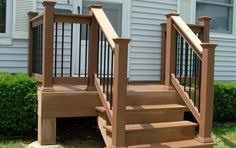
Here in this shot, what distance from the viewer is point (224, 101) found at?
7.47 meters

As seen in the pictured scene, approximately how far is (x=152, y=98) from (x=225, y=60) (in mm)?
3867

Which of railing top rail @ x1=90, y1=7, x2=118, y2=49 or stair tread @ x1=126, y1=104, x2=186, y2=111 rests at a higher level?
railing top rail @ x1=90, y1=7, x2=118, y2=49

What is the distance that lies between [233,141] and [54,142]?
2.89 meters

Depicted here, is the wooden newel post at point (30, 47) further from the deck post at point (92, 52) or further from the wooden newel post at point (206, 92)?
the wooden newel post at point (206, 92)

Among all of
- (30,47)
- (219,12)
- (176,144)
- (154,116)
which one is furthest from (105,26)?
(219,12)

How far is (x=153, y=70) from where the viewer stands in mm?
8266

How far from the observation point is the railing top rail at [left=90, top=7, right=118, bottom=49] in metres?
5.10

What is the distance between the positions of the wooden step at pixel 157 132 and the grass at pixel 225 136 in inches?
32.1

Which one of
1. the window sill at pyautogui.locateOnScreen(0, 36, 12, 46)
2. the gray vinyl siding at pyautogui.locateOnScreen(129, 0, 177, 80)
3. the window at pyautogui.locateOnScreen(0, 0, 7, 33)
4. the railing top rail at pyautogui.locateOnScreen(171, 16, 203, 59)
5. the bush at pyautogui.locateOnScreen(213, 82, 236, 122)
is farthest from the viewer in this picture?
the gray vinyl siding at pyautogui.locateOnScreen(129, 0, 177, 80)

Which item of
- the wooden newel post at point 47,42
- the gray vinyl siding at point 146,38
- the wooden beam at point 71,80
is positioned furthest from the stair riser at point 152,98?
the gray vinyl siding at point 146,38

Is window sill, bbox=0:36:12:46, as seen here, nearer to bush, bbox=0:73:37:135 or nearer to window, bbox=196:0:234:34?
bush, bbox=0:73:37:135

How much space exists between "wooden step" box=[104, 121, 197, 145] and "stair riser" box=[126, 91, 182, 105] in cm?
45

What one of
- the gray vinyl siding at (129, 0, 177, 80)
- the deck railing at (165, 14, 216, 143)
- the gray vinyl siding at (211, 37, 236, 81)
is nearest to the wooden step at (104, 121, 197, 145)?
the deck railing at (165, 14, 216, 143)

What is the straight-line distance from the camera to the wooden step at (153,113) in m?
5.50
